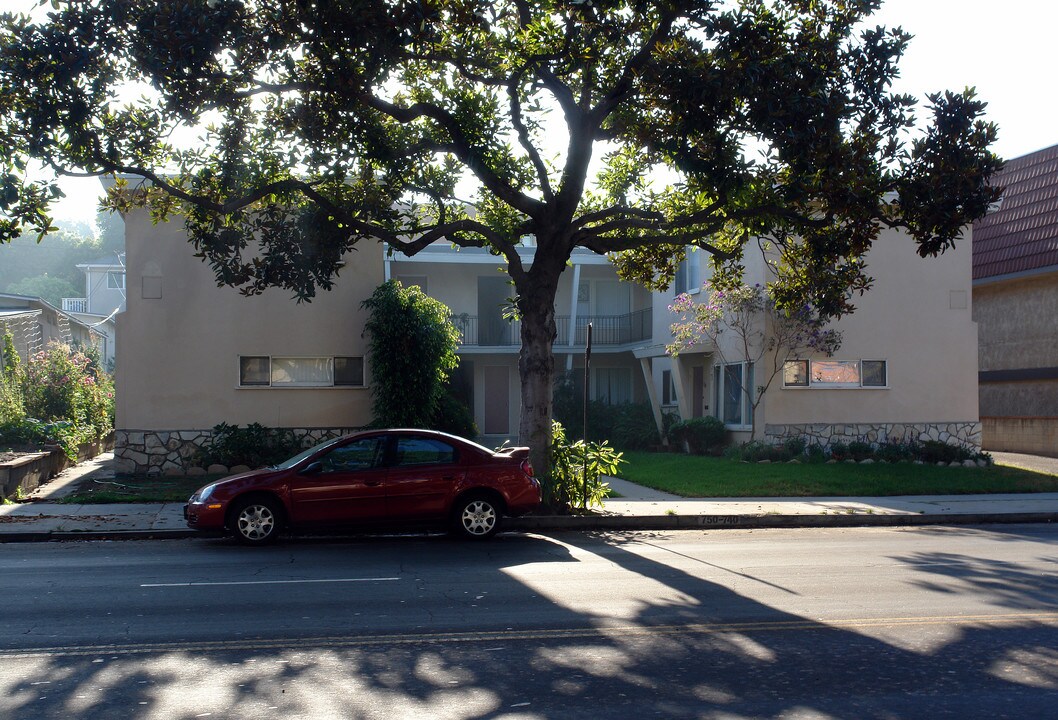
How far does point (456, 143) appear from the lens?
1549 cm

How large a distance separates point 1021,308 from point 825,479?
13397mm

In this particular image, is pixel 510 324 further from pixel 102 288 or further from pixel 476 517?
pixel 102 288

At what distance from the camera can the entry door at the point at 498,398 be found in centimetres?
3209

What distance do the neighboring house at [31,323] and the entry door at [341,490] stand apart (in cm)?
1599

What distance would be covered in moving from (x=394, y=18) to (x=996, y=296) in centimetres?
2439

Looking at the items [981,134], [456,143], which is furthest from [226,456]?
[981,134]

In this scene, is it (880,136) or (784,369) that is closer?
(880,136)

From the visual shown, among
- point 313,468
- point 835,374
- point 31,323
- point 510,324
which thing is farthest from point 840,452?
point 31,323

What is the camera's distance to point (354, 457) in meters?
13.4

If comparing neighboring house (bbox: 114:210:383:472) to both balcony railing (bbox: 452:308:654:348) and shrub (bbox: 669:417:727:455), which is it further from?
shrub (bbox: 669:417:727:455)

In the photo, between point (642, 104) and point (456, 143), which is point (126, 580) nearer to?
point (456, 143)

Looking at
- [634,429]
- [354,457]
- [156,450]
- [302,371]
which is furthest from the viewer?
[634,429]

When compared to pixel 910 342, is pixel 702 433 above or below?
below

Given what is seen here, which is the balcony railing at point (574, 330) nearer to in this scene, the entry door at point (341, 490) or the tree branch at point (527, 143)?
the tree branch at point (527, 143)
